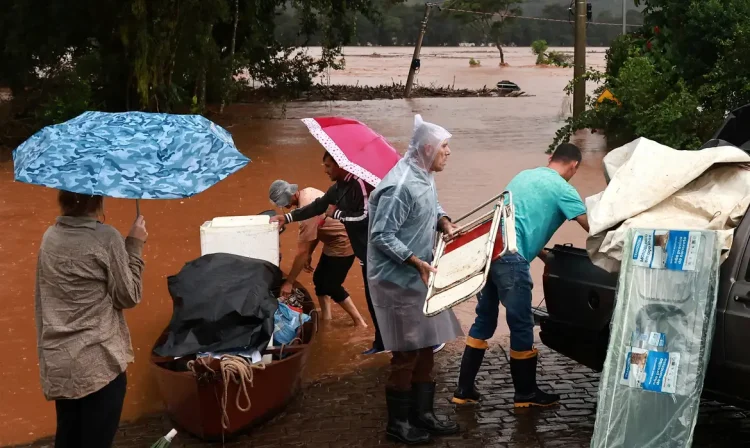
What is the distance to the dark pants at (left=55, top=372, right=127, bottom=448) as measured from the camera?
15.3 ft

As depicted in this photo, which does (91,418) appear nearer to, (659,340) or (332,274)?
(659,340)

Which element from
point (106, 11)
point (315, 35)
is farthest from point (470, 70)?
point (106, 11)

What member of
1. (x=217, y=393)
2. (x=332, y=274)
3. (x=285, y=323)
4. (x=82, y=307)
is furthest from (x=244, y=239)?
(x=82, y=307)

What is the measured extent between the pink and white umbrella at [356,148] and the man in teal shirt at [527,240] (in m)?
1.32

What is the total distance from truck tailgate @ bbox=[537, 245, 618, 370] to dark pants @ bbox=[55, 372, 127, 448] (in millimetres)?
2910

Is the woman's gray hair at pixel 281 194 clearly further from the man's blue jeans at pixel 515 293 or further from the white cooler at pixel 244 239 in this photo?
the man's blue jeans at pixel 515 293

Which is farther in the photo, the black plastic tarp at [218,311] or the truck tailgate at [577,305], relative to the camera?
the black plastic tarp at [218,311]

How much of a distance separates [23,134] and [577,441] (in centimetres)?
1723

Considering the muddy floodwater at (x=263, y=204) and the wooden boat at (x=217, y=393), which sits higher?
the wooden boat at (x=217, y=393)

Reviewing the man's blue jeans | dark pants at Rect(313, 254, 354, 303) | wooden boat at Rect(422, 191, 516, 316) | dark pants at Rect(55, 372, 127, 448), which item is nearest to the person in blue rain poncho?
wooden boat at Rect(422, 191, 516, 316)

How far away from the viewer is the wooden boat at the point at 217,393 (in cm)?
596

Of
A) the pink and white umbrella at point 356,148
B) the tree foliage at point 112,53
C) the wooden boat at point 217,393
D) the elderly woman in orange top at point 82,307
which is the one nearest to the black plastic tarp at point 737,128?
the pink and white umbrella at point 356,148

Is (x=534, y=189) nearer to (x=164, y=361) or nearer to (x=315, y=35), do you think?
(x=164, y=361)

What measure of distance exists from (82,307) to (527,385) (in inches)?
128
